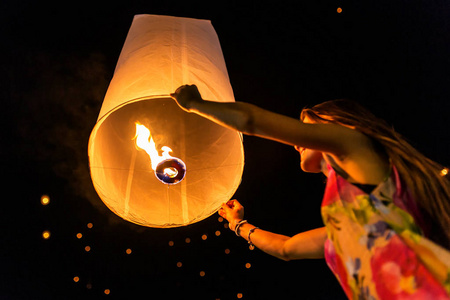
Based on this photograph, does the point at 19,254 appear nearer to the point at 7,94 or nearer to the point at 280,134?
the point at 7,94

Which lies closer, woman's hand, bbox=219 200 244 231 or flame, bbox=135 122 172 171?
flame, bbox=135 122 172 171

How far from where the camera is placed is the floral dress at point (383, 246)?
85 cm

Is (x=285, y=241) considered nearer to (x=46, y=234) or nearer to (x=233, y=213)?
(x=233, y=213)

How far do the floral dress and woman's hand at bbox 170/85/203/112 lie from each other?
475mm

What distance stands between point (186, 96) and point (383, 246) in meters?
0.65

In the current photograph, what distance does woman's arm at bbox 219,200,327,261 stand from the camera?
1360mm

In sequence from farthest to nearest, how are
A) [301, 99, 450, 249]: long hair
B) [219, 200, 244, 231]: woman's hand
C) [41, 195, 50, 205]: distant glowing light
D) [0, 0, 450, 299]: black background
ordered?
[41, 195, 50, 205]: distant glowing light → [0, 0, 450, 299]: black background → [219, 200, 244, 231]: woman's hand → [301, 99, 450, 249]: long hair

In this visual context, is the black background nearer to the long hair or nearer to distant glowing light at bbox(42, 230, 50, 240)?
distant glowing light at bbox(42, 230, 50, 240)

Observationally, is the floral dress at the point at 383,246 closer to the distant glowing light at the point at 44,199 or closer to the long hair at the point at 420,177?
the long hair at the point at 420,177

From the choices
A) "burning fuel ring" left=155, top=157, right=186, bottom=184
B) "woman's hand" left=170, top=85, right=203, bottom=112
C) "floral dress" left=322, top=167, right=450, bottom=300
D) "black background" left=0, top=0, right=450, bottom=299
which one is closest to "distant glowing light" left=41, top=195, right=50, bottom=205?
"black background" left=0, top=0, right=450, bottom=299

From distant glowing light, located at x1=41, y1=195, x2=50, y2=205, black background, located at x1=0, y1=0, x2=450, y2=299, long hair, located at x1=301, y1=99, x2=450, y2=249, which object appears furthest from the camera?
distant glowing light, located at x1=41, y1=195, x2=50, y2=205

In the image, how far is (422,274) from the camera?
847 millimetres

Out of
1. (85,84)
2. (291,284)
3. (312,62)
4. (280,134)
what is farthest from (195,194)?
(291,284)

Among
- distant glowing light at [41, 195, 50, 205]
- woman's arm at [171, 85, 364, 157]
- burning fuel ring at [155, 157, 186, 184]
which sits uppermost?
woman's arm at [171, 85, 364, 157]
